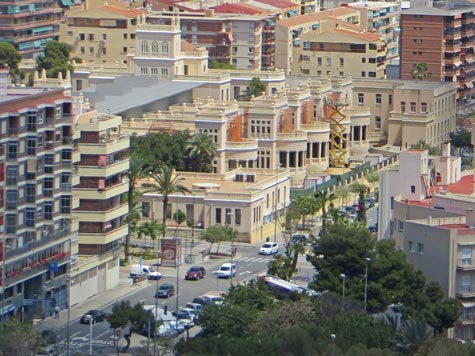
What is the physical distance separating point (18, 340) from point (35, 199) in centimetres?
1058

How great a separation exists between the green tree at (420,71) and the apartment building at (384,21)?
12184 mm

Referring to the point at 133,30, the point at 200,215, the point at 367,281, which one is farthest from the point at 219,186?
the point at 133,30

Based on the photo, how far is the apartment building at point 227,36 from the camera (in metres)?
132

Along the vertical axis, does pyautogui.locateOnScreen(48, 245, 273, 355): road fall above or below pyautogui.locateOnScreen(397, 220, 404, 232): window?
below

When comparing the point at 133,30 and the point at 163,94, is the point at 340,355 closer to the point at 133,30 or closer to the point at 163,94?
the point at 163,94

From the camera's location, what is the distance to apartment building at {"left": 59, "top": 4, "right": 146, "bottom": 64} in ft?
432

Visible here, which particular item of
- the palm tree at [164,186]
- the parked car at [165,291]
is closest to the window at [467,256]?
the parked car at [165,291]

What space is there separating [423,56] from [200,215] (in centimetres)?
3827

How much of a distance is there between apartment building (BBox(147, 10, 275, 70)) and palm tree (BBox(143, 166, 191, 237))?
133 feet

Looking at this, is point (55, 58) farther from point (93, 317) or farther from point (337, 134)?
point (93, 317)

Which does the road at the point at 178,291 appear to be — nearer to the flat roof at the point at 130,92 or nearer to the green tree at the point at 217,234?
the green tree at the point at 217,234

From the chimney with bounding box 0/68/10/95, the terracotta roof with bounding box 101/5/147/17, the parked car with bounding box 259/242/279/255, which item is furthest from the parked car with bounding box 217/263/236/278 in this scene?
the terracotta roof with bounding box 101/5/147/17

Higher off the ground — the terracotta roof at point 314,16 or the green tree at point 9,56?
the terracotta roof at point 314,16

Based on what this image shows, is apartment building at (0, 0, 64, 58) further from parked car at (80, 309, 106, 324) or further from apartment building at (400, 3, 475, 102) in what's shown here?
parked car at (80, 309, 106, 324)
